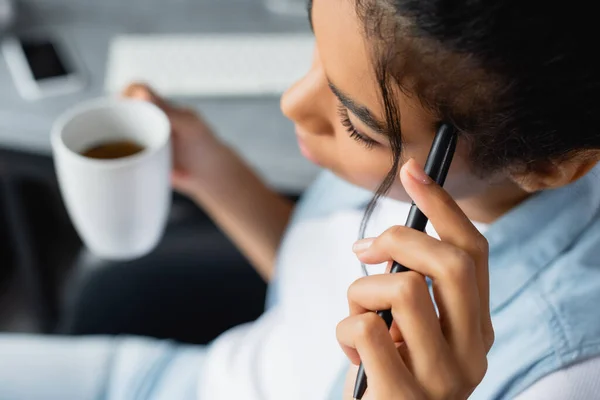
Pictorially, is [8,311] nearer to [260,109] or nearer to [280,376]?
[260,109]

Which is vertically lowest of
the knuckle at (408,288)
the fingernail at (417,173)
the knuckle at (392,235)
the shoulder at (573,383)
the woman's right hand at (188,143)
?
the woman's right hand at (188,143)

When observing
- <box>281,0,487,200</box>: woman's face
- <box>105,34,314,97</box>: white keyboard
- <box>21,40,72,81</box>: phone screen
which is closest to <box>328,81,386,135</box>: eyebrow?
<box>281,0,487,200</box>: woman's face

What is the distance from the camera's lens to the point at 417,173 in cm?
48

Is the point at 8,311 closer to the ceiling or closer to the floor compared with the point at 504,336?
closer to the floor

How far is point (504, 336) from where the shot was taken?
57cm

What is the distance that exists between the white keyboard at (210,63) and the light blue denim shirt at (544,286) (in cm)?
50

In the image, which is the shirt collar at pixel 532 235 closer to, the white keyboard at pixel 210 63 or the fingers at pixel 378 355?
the fingers at pixel 378 355

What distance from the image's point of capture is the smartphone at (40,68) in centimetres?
98

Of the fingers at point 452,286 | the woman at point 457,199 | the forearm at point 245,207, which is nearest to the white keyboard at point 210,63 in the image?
the forearm at point 245,207

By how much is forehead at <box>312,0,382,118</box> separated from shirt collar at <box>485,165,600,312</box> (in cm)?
17

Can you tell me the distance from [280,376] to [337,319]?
3.6 inches

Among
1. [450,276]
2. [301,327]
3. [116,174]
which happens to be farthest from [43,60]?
[450,276]

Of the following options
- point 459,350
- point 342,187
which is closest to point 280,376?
point 342,187

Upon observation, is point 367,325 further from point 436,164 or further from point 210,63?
point 210,63
